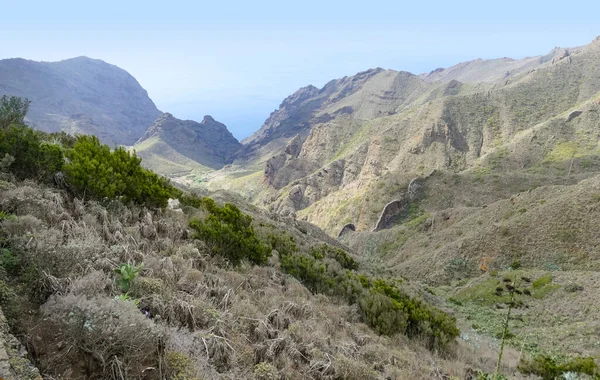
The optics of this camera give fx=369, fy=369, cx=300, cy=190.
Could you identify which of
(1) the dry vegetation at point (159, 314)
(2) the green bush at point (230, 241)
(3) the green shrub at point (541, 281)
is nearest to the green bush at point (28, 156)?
(1) the dry vegetation at point (159, 314)

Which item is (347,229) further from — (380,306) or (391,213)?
(380,306)

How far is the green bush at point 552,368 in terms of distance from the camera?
7984mm

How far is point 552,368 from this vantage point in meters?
8.06

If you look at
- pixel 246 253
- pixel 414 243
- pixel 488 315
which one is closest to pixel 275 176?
pixel 414 243

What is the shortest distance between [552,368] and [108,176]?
1109 cm

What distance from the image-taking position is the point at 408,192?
62188 mm

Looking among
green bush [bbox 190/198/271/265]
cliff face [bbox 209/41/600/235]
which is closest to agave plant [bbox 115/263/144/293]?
green bush [bbox 190/198/271/265]

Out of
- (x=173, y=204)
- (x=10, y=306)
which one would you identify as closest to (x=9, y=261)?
(x=10, y=306)

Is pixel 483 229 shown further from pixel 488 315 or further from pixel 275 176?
pixel 275 176

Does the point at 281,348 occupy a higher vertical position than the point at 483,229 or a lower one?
higher

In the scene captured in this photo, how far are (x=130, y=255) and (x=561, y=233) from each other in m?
31.4

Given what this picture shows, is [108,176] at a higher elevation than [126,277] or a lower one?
higher

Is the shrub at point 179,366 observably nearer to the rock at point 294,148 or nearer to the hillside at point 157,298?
the hillside at point 157,298

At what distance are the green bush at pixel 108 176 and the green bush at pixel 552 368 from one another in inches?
386
